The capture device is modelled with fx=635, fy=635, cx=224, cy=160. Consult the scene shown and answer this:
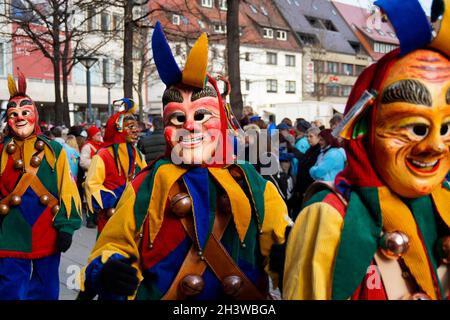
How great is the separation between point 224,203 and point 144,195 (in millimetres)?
417

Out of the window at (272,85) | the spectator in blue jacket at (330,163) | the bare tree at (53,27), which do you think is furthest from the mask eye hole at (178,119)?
the window at (272,85)

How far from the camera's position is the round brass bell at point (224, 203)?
327cm

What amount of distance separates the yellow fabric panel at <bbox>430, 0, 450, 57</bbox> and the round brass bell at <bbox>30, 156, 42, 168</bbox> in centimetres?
375

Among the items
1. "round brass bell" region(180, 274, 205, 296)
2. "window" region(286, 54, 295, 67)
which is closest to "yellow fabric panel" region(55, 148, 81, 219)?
"round brass bell" region(180, 274, 205, 296)

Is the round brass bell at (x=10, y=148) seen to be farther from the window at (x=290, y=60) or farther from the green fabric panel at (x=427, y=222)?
the window at (x=290, y=60)

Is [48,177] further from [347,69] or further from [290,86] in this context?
[347,69]

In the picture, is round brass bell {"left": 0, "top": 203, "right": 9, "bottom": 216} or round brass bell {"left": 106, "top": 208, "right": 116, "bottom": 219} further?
round brass bell {"left": 106, "top": 208, "right": 116, "bottom": 219}

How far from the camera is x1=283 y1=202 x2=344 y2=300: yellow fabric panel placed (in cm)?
216

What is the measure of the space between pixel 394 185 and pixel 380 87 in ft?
1.19

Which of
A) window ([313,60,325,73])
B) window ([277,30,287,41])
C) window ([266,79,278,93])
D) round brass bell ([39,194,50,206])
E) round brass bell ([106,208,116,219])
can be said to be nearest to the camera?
round brass bell ([39,194,50,206])

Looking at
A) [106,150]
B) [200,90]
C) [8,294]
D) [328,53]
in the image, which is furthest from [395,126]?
[328,53]

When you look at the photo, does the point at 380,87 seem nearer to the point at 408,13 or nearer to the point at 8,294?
the point at 408,13

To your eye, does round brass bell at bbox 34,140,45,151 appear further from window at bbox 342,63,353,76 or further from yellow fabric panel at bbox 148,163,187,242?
window at bbox 342,63,353,76

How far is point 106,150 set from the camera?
6855 mm
